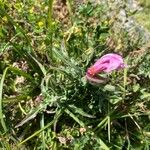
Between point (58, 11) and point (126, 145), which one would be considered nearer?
point (126, 145)

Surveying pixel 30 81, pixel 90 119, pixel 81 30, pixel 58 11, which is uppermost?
pixel 58 11

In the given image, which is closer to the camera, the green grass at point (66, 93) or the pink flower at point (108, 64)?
the pink flower at point (108, 64)

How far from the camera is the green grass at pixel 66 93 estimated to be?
2.76 meters

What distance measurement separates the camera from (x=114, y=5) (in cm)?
337

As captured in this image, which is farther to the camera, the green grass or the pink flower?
the green grass

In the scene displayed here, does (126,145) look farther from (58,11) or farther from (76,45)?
(58,11)

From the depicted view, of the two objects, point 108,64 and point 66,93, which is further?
point 66,93

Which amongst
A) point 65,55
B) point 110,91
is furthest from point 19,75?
point 110,91

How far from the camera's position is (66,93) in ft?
9.04

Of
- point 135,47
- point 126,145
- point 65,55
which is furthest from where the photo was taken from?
point 135,47

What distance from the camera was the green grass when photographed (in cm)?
276

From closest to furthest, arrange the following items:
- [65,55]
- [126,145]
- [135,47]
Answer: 1. [65,55]
2. [126,145]
3. [135,47]

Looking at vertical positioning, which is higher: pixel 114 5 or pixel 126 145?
pixel 114 5

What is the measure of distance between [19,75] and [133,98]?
699mm
